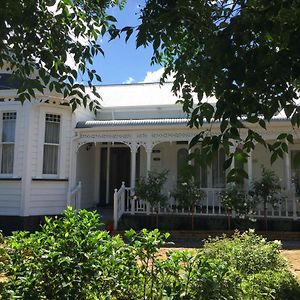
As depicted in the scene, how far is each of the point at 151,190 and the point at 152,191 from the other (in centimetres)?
6

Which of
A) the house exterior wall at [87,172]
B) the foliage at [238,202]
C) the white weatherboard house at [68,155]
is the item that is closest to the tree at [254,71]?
the white weatherboard house at [68,155]

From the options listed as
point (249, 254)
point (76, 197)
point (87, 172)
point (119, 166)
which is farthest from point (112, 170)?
point (249, 254)

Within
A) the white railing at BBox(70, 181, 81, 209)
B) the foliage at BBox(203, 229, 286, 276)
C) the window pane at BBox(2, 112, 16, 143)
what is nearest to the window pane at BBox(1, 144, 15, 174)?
the window pane at BBox(2, 112, 16, 143)

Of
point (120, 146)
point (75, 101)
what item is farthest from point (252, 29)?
point (120, 146)

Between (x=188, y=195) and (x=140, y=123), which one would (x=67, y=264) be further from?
(x=140, y=123)

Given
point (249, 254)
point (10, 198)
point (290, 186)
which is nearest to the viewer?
point (249, 254)

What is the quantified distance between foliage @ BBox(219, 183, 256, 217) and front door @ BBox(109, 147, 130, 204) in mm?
6619

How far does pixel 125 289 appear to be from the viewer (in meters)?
4.18

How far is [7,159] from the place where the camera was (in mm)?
15023

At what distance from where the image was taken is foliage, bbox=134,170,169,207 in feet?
46.8

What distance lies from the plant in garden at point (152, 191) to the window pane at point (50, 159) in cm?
327

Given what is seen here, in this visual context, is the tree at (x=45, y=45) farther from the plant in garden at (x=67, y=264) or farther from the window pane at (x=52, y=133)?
the window pane at (x=52, y=133)

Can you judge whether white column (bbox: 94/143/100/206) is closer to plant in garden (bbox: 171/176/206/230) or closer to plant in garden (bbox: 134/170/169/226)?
plant in garden (bbox: 134/170/169/226)

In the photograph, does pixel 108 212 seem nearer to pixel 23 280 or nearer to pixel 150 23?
pixel 23 280
